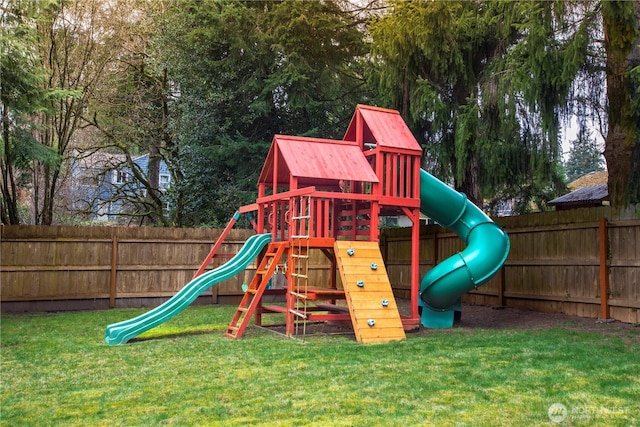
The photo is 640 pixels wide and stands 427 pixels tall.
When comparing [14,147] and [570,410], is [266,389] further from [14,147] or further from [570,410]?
[14,147]

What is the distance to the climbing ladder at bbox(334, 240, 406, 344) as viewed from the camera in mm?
8000

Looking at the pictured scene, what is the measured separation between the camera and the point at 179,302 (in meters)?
8.77

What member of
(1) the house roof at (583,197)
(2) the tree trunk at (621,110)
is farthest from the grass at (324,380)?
(1) the house roof at (583,197)

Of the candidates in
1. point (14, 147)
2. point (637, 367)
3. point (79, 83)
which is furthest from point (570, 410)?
point (79, 83)

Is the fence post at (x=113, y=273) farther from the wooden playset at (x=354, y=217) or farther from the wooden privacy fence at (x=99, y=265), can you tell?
the wooden playset at (x=354, y=217)

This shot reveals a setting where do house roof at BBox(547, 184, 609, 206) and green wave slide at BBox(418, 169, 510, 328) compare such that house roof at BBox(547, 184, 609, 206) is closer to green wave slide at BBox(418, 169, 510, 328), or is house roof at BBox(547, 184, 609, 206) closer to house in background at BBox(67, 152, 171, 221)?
green wave slide at BBox(418, 169, 510, 328)

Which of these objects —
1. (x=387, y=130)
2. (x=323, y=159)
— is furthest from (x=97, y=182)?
(x=387, y=130)

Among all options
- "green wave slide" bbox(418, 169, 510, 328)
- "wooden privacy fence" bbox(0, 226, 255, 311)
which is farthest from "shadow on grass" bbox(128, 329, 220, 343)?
"green wave slide" bbox(418, 169, 510, 328)

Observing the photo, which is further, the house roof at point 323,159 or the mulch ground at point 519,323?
the house roof at point 323,159

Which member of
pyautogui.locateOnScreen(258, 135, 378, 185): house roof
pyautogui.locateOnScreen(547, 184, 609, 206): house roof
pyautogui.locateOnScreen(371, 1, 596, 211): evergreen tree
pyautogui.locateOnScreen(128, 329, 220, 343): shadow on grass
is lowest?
pyautogui.locateOnScreen(128, 329, 220, 343): shadow on grass

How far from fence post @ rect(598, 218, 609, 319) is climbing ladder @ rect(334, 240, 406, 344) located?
3.49 metres

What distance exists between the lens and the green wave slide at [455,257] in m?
9.49

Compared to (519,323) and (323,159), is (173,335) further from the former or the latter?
(519,323)

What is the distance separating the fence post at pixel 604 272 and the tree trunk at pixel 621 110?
478 mm
